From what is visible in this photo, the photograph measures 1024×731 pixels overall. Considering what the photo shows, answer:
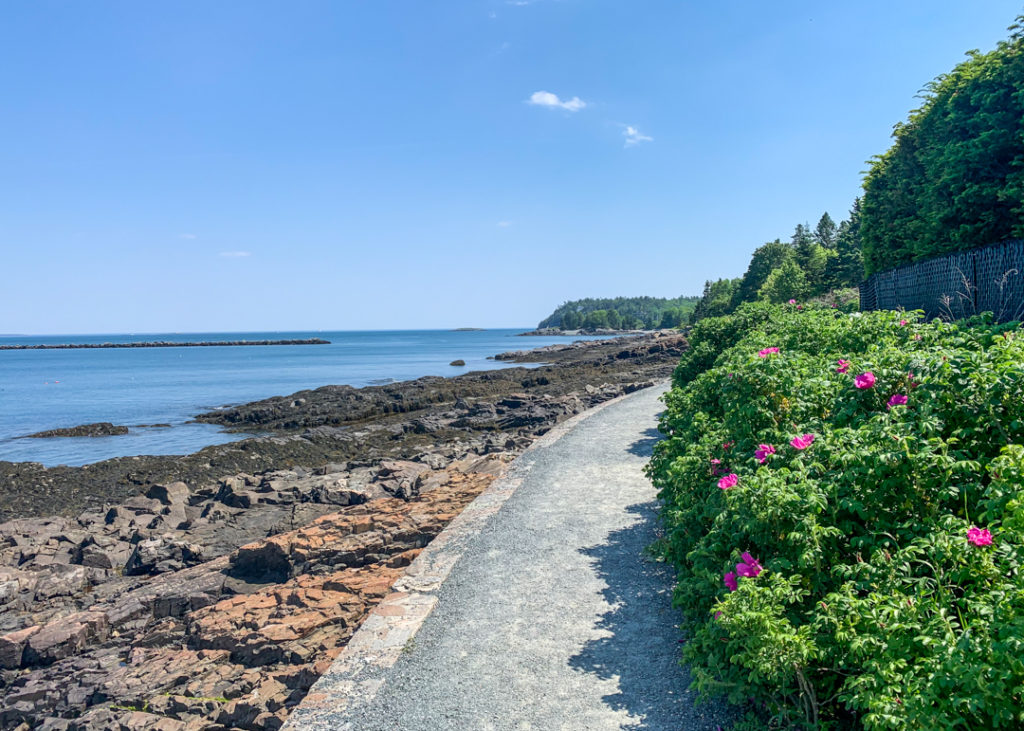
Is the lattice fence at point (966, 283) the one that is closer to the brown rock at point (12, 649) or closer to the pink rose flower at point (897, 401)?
the pink rose flower at point (897, 401)

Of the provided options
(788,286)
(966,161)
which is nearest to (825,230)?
(788,286)

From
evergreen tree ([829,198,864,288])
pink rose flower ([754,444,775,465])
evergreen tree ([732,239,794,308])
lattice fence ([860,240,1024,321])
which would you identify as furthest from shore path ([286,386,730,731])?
evergreen tree ([732,239,794,308])

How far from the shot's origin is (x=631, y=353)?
160ft

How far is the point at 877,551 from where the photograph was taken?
115 inches

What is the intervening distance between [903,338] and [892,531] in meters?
2.52

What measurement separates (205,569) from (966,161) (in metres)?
16.0

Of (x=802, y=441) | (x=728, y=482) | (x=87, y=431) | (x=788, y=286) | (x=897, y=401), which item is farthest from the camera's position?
(x=788, y=286)

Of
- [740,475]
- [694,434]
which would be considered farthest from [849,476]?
[694,434]

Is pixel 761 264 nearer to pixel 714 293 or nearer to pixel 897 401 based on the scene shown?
pixel 714 293

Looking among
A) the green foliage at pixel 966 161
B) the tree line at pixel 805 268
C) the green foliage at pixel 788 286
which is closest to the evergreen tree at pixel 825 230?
the tree line at pixel 805 268

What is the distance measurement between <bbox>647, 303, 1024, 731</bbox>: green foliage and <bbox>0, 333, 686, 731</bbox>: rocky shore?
174 inches

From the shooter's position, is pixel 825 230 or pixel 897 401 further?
pixel 825 230

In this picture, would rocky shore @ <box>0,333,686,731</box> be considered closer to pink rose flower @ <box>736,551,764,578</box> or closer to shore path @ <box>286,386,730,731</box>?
shore path @ <box>286,386,730,731</box>

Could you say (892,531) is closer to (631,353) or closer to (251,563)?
(251,563)
